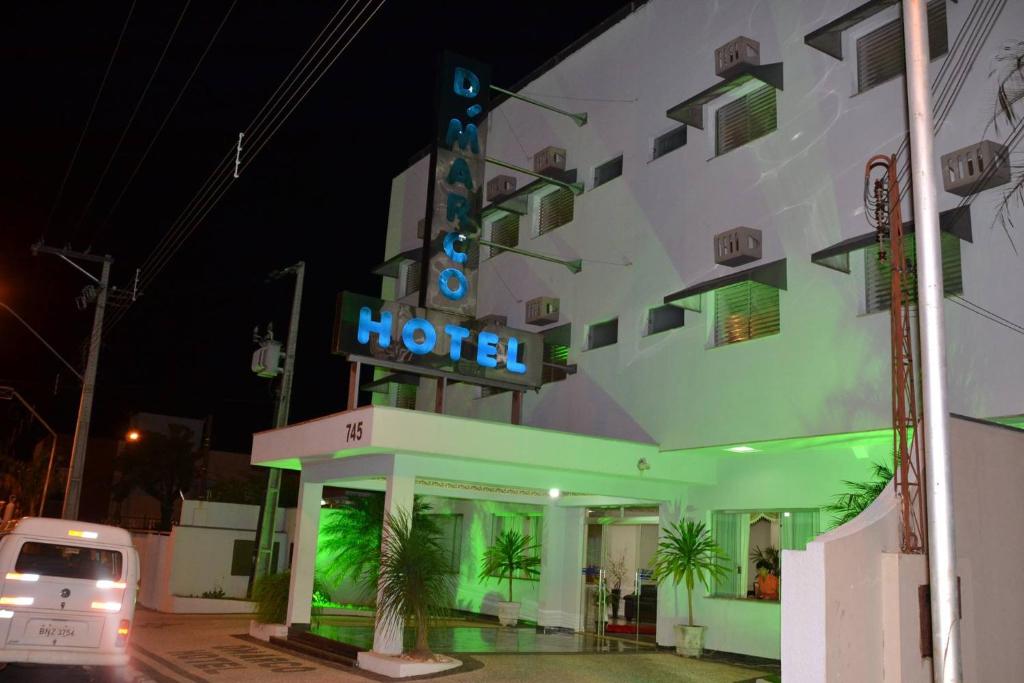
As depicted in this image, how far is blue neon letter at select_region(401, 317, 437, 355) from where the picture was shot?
17.6 m

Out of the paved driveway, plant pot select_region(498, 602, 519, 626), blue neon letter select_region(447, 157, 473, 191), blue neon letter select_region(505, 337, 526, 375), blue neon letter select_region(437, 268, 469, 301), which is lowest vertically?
the paved driveway

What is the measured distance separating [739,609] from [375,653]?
22.9 ft

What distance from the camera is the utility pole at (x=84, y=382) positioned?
23.1 metres

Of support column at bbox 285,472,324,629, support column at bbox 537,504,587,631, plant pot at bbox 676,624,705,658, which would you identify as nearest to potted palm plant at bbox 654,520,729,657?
plant pot at bbox 676,624,705,658

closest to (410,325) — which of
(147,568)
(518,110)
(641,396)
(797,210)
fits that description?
(641,396)

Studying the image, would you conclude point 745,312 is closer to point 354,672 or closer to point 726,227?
point 726,227

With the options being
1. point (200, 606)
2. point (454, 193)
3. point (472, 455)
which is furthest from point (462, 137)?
point (200, 606)

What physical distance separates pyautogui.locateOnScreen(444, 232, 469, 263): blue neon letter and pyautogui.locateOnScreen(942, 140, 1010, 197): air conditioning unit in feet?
29.8

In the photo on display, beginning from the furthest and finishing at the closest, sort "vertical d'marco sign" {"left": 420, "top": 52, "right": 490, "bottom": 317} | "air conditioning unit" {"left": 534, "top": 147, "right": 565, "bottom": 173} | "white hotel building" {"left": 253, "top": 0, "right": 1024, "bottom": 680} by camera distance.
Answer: "air conditioning unit" {"left": 534, "top": 147, "right": 565, "bottom": 173}, "vertical d'marco sign" {"left": 420, "top": 52, "right": 490, "bottom": 317}, "white hotel building" {"left": 253, "top": 0, "right": 1024, "bottom": 680}

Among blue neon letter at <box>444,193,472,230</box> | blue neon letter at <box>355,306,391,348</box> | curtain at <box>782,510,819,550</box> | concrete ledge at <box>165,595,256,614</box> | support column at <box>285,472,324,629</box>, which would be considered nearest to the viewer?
curtain at <box>782,510,819,550</box>

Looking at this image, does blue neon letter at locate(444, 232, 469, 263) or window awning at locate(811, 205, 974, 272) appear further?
blue neon letter at locate(444, 232, 469, 263)

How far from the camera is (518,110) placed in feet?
80.0

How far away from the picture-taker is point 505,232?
24.9 meters

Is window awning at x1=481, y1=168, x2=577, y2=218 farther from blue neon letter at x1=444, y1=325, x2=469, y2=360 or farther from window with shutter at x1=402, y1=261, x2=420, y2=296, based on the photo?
blue neon letter at x1=444, y1=325, x2=469, y2=360
